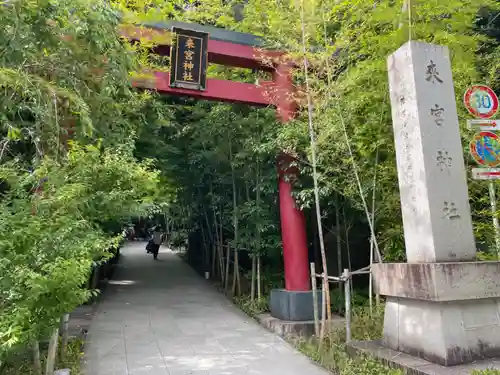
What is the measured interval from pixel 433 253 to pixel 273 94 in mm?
4027

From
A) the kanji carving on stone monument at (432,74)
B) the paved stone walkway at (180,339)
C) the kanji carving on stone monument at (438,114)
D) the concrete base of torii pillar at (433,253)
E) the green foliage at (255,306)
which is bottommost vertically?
the paved stone walkway at (180,339)

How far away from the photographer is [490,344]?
4.04m

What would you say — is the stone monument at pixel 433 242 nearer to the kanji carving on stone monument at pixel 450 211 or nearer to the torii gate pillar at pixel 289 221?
the kanji carving on stone monument at pixel 450 211

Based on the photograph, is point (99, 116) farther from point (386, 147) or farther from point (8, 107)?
point (386, 147)

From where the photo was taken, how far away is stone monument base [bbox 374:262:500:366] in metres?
3.87

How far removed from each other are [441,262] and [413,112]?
5.10 feet

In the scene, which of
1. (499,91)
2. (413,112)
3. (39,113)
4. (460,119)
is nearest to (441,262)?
(413,112)

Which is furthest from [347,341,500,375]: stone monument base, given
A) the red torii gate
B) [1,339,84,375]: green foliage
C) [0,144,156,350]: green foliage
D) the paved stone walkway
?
[1,339,84,375]: green foliage

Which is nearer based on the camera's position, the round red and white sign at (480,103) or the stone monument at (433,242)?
the stone monument at (433,242)

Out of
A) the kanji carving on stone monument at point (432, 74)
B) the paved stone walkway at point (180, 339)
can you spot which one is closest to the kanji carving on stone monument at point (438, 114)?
the kanji carving on stone monument at point (432, 74)

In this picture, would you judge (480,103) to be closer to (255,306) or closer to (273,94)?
(273,94)

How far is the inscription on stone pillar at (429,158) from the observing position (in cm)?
418

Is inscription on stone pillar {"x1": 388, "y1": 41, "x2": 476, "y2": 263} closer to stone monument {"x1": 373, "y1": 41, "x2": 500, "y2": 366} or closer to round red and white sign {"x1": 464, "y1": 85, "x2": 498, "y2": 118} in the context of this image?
stone monument {"x1": 373, "y1": 41, "x2": 500, "y2": 366}

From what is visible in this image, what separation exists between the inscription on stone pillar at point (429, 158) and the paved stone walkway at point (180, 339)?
6.38ft
